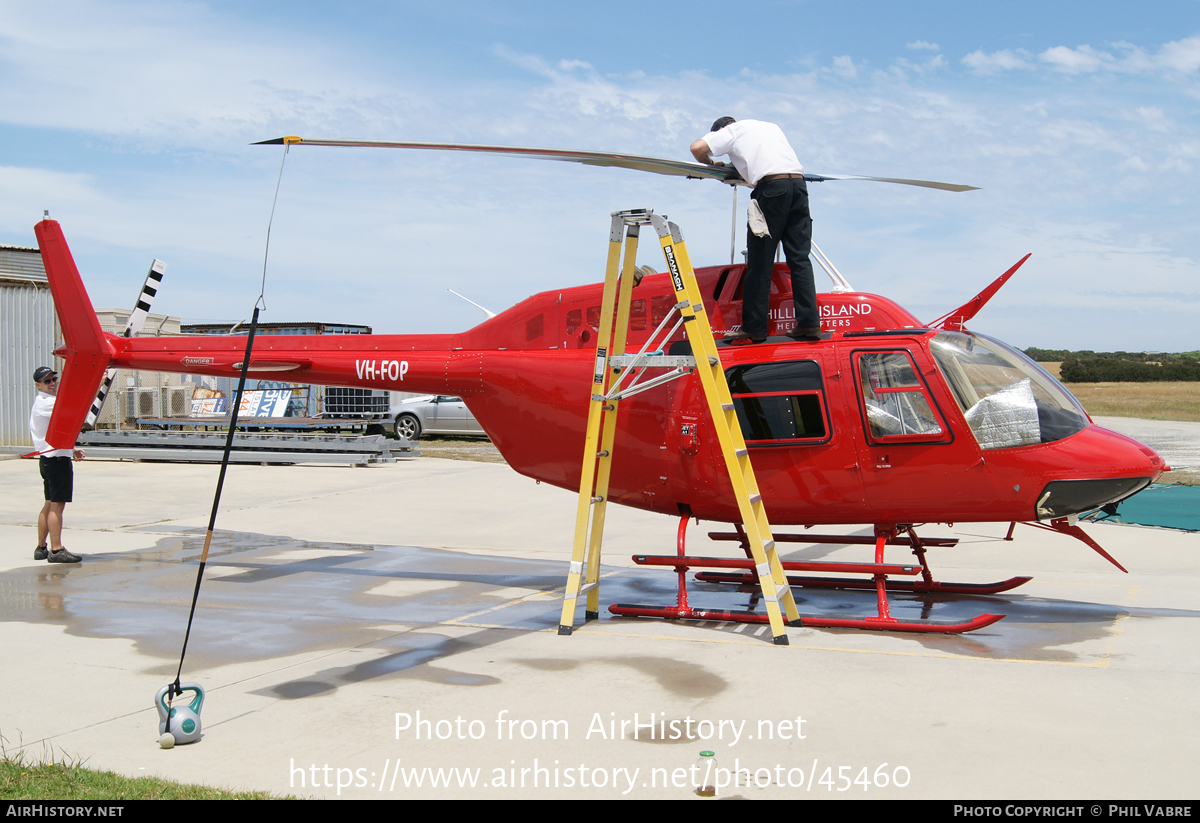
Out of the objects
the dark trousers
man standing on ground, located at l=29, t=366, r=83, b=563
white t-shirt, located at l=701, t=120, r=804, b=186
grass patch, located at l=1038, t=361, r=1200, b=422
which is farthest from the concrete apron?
grass patch, located at l=1038, t=361, r=1200, b=422

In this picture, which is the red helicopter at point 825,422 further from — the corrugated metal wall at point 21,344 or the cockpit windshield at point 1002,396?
the corrugated metal wall at point 21,344

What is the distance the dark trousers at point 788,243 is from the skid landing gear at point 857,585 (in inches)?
78.1

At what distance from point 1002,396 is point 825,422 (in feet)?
4.43

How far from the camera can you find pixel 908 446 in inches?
296

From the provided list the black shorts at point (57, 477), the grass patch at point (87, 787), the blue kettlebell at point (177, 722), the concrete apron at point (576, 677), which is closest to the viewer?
the grass patch at point (87, 787)

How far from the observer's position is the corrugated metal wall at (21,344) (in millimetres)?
25453

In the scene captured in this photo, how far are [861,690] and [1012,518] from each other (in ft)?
8.19

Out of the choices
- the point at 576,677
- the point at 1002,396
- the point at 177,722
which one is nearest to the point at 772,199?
the point at 1002,396

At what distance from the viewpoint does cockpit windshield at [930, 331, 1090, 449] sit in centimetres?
734

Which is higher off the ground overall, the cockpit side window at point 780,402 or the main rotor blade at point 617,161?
the main rotor blade at point 617,161

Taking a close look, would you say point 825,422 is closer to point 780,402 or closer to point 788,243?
point 780,402

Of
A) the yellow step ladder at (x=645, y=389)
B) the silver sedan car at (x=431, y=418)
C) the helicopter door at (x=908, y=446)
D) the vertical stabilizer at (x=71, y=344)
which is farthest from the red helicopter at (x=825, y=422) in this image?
the silver sedan car at (x=431, y=418)

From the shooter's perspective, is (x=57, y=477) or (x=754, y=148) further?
(x=57, y=477)

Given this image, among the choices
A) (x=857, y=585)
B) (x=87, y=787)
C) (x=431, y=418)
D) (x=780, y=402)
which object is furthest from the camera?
(x=431, y=418)
